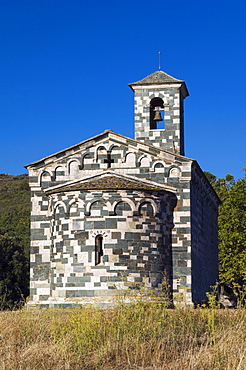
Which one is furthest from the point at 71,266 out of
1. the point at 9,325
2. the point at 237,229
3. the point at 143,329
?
the point at 237,229

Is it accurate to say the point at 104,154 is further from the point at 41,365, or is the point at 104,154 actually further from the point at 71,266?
the point at 41,365

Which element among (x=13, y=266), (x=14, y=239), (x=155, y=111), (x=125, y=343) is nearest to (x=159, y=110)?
(x=155, y=111)

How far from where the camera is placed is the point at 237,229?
35.8m

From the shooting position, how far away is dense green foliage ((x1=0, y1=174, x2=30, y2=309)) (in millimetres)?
36481

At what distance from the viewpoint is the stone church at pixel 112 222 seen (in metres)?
20.0

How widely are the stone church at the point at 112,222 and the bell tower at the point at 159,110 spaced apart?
2586 mm

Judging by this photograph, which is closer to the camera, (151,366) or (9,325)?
(151,366)

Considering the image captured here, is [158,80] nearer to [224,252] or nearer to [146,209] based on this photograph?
[146,209]

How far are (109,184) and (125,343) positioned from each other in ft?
31.3

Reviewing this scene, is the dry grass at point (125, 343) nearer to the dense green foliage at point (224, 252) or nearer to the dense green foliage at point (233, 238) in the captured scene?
the dense green foliage at point (224, 252)

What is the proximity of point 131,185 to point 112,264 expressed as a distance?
2661 millimetres

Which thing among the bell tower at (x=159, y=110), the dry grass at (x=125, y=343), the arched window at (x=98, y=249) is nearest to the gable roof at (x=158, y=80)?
the bell tower at (x=159, y=110)

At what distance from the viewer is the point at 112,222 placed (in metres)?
20.1

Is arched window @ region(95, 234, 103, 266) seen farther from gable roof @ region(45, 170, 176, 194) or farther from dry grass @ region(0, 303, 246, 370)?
dry grass @ region(0, 303, 246, 370)
